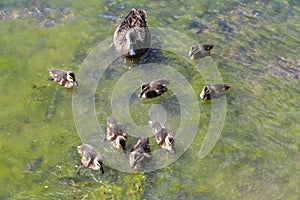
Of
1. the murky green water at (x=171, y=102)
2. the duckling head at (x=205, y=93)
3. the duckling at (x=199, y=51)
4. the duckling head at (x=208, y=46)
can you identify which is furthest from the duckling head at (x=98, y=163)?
the duckling head at (x=208, y=46)

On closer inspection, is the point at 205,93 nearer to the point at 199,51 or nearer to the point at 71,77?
the point at 199,51

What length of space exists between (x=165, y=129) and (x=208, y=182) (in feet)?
3.88

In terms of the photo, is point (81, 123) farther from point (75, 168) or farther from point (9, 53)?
point (9, 53)

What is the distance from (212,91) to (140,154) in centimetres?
208

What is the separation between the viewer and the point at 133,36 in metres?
8.91

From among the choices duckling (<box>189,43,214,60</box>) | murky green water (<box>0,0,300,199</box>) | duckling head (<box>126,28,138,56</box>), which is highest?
duckling head (<box>126,28,138,56</box>)

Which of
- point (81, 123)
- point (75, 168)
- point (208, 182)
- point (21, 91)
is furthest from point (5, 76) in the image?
point (208, 182)

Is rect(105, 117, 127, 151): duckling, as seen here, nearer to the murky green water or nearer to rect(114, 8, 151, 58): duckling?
the murky green water

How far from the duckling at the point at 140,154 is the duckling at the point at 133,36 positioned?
2.47 metres

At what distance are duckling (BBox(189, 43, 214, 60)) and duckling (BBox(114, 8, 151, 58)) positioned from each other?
40.0 inches

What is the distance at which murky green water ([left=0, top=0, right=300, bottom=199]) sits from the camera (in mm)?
6531

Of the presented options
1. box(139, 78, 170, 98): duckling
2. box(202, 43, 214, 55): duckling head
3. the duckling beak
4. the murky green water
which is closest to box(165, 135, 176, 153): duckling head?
the murky green water

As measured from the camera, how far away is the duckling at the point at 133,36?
8.84 metres

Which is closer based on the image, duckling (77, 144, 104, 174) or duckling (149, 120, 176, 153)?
duckling (77, 144, 104, 174)
